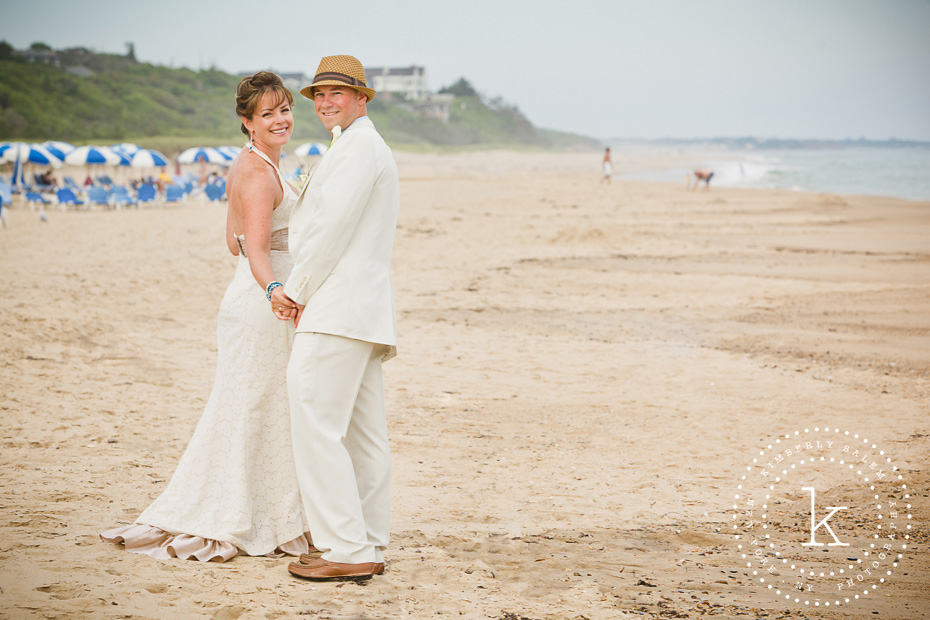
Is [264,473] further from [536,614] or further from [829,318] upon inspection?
[829,318]

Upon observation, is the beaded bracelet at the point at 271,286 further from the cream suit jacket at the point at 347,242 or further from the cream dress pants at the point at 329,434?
the cream dress pants at the point at 329,434

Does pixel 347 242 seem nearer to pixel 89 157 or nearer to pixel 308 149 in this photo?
pixel 89 157

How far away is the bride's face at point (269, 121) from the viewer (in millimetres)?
3775

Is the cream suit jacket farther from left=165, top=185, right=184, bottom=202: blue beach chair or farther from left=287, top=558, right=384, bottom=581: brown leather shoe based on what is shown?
left=165, top=185, right=184, bottom=202: blue beach chair

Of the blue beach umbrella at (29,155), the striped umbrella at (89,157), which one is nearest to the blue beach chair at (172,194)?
the striped umbrella at (89,157)

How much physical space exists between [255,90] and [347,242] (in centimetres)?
90

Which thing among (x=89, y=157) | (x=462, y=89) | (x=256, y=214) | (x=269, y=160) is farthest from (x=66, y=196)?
(x=462, y=89)

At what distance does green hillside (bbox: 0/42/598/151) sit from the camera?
49969 millimetres

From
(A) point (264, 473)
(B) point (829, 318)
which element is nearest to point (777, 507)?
(A) point (264, 473)

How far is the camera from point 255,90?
3.74 meters

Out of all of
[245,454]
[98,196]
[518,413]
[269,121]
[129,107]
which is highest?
[129,107]

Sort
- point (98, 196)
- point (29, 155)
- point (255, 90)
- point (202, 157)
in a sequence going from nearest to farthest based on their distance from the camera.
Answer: point (255, 90)
point (98, 196)
point (29, 155)
point (202, 157)

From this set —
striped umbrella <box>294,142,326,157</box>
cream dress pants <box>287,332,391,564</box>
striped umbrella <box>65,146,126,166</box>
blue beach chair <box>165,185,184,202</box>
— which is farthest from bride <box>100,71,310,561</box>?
striped umbrella <box>294,142,326,157</box>

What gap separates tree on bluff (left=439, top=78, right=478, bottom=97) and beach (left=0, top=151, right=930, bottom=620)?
105 meters
